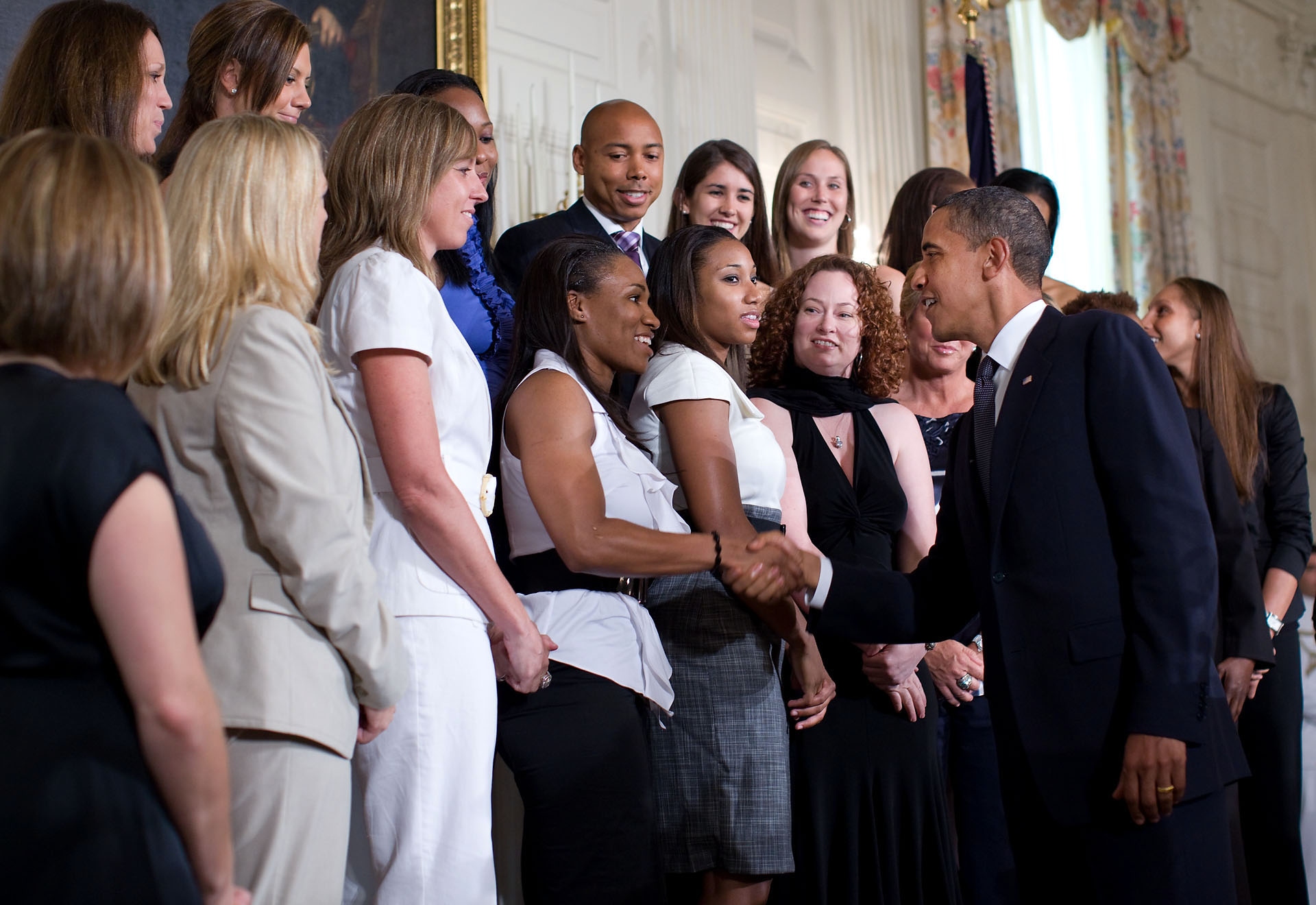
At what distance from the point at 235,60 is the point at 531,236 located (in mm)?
A: 1164

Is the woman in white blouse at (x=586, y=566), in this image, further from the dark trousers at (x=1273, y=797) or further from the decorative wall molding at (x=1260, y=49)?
the decorative wall molding at (x=1260, y=49)

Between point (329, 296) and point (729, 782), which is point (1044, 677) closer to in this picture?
point (729, 782)

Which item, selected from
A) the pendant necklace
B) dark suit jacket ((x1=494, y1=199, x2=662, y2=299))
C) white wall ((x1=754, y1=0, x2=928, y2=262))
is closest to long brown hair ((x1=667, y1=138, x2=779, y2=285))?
dark suit jacket ((x1=494, y1=199, x2=662, y2=299))

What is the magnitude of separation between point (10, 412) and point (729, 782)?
5.38 feet

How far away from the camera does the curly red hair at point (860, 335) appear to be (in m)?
3.16

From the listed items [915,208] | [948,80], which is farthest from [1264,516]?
[948,80]

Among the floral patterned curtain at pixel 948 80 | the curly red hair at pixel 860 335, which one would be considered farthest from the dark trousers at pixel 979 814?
the floral patterned curtain at pixel 948 80

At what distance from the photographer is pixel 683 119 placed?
5.66m

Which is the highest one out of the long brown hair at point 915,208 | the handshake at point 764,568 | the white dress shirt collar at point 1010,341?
the long brown hair at point 915,208

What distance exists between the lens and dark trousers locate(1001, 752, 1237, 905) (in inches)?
78.4

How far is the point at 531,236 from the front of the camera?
346 cm

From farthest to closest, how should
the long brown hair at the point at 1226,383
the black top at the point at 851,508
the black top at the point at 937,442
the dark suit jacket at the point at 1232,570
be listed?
1. the long brown hair at the point at 1226,383
2. the dark suit jacket at the point at 1232,570
3. the black top at the point at 937,442
4. the black top at the point at 851,508

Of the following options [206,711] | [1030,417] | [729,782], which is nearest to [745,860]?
[729,782]

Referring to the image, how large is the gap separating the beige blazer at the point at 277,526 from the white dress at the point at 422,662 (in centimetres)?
30
